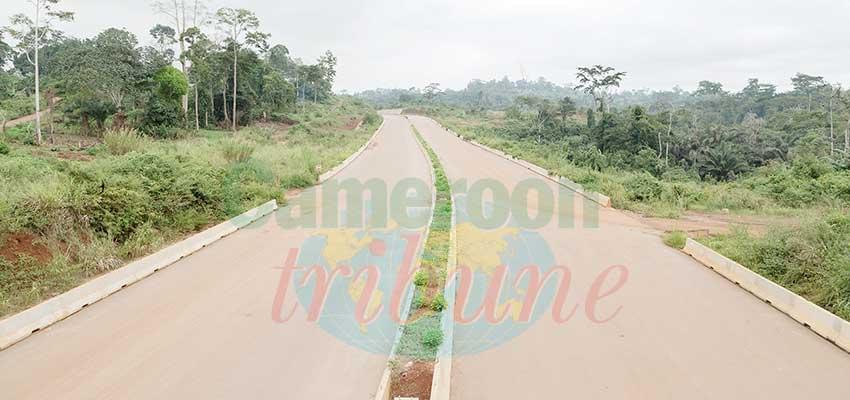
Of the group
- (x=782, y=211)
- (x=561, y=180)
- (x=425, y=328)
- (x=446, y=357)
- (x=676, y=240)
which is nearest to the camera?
(x=446, y=357)

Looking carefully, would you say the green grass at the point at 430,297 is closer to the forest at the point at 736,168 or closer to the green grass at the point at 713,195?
the forest at the point at 736,168

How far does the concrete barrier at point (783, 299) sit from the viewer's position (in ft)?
19.1

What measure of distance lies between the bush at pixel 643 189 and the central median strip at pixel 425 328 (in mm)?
8063

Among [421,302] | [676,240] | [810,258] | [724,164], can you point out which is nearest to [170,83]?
[676,240]

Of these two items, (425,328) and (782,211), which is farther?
(782,211)

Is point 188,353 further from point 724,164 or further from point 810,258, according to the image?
point 724,164

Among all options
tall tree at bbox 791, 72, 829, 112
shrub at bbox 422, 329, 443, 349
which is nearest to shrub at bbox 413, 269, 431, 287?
shrub at bbox 422, 329, 443, 349

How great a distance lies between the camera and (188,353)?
17.8 ft

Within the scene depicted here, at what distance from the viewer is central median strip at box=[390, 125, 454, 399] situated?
4859 mm

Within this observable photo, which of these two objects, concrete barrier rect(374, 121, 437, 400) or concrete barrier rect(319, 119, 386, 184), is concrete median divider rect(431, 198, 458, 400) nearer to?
concrete barrier rect(374, 121, 437, 400)

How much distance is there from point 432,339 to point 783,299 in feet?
15.2

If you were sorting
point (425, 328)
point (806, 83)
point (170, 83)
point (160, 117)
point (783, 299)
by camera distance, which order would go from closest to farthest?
point (425, 328)
point (783, 299)
point (160, 117)
point (170, 83)
point (806, 83)

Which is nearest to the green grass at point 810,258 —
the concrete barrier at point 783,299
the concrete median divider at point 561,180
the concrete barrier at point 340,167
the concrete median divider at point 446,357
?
the concrete barrier at point 783,299

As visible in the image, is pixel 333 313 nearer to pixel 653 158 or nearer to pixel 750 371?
pixel 750 371
